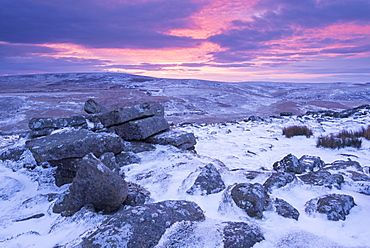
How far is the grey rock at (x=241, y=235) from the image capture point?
2600mm

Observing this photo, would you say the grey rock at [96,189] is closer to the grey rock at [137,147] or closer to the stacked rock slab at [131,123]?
the grey rock at [137,147]

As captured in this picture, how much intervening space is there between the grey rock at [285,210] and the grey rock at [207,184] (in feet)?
3.30

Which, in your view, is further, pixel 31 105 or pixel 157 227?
pixel 31 105

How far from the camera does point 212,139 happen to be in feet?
34.9

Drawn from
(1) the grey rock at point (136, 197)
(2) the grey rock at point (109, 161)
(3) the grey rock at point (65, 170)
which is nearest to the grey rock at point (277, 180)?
(1) the grey rock at point (136, 197)

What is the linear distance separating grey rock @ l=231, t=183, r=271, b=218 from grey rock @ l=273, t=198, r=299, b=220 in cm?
14

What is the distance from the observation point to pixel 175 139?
300 inches

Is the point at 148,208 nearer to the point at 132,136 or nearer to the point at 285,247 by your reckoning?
the point at 285,247

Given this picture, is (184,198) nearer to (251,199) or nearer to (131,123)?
(251,199)

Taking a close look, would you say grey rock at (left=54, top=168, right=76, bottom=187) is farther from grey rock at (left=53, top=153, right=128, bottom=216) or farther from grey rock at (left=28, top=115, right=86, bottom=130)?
grey rock at (left=28, top=115, right=86, bottom=130)

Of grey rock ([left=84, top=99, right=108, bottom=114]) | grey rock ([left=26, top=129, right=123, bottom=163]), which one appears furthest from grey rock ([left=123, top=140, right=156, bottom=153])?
grey rock ([left=84, top=99, right=108, bottom=114])

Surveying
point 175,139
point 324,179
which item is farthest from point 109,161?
point 324,179

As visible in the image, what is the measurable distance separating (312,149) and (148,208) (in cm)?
761

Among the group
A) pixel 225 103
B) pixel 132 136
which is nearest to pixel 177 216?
pixel 132 136
